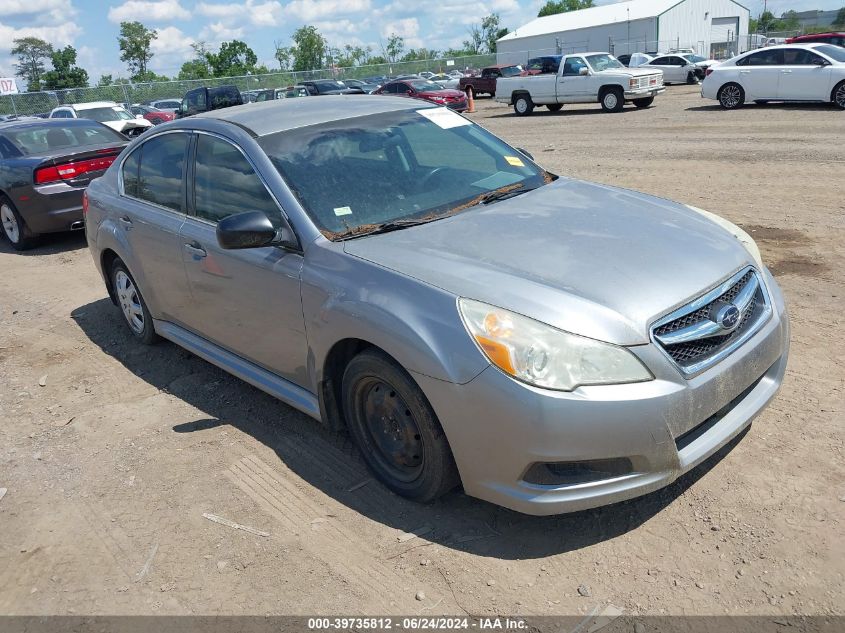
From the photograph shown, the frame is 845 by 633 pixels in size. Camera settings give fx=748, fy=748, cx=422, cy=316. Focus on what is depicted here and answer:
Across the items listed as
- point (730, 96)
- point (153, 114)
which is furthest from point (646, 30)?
point (730, 96)

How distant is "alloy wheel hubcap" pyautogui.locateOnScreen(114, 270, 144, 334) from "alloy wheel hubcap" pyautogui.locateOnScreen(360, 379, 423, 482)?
2.79 m

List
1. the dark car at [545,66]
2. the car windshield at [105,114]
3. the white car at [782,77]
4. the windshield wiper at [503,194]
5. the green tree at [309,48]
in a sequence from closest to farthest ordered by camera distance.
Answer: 1. the windshield wiper at [503,194]
2. the white car at [782,77]
3. the car windshield at [105,114]
4. the dark car at [545,66]
5. the green tree at [309,48]

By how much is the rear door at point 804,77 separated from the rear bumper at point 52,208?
16.8 m

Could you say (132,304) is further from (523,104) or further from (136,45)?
(136,45)

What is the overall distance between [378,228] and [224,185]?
1.16 metres

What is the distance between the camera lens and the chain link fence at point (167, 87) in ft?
115

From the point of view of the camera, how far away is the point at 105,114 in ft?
73.5

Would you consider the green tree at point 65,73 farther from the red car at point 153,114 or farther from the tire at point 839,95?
the tire at point 839,95

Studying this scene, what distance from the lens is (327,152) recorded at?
4090 mm

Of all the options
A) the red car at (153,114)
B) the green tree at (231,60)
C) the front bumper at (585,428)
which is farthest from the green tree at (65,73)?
the front bumper at (585,428)

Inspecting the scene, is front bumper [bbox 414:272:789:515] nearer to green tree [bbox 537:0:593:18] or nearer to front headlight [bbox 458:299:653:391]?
front headlight [bbox 458:299:653:391]

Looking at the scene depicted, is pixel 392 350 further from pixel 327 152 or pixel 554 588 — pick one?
pixel 327 152

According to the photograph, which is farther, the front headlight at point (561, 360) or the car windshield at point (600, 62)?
the car windshield at point (600, 62)

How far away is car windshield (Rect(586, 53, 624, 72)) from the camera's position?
23328 millimetres
